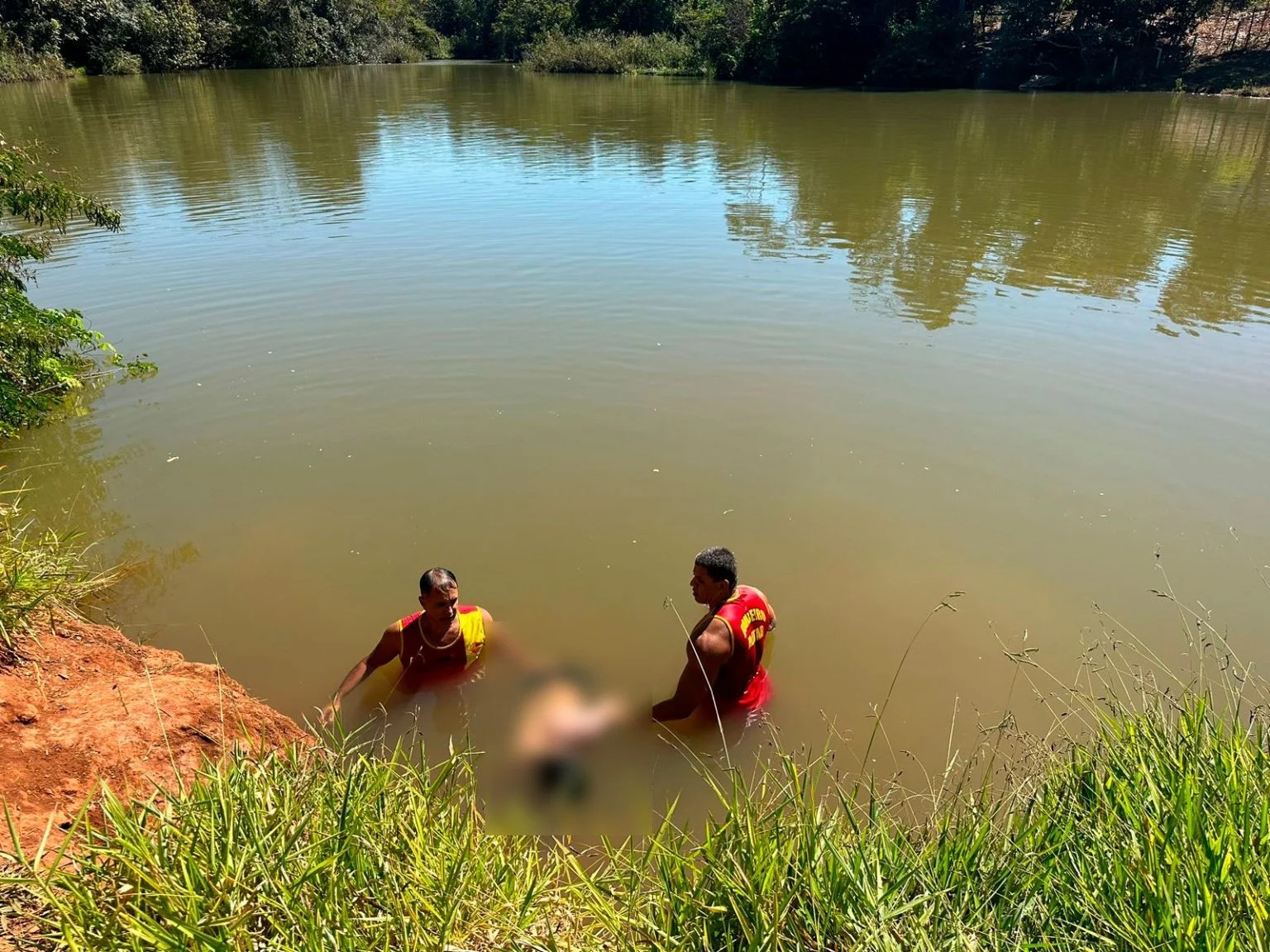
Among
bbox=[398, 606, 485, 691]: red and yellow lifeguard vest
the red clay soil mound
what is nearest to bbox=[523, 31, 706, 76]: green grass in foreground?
bbox=[398, 606, 485, 691]: red and yellow lifeguard vest

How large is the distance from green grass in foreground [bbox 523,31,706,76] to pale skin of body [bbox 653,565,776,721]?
56423 millimetres

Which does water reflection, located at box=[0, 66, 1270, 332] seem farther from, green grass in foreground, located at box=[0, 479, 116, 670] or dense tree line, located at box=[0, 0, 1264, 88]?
green grass in foreground, located at box=[0, 479, 116, 670]

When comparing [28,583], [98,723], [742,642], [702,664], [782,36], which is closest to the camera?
[98,723]

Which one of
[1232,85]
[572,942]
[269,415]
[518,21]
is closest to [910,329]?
[269,415]

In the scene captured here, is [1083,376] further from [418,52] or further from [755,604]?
[418,52]

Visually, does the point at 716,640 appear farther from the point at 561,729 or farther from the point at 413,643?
the point at 413,643

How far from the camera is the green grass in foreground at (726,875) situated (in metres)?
2.05

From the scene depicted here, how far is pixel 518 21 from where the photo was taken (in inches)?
2918

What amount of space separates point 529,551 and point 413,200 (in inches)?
470

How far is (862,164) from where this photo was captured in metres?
19.0

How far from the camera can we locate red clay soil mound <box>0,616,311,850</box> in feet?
9.43

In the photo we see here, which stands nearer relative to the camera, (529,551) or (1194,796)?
(1194,796)

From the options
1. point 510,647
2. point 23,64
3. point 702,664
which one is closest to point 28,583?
point 510,647

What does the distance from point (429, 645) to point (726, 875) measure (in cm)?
252
